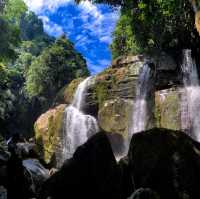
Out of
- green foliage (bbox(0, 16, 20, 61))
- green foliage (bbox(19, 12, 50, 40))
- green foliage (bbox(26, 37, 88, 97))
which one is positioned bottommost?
green foliage (bbox(0, 16, 20, 61))

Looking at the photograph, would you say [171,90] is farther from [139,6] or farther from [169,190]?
[169,190]

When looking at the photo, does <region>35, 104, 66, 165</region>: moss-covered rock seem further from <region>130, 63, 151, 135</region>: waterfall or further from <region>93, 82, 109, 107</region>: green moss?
<region>130, 63, 151, 135</region>: waterfall

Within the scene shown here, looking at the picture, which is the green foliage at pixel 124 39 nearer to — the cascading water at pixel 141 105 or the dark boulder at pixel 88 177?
the cascading water at pixel 141 105

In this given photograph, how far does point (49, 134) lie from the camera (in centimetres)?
3003

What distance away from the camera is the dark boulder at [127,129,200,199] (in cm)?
1134

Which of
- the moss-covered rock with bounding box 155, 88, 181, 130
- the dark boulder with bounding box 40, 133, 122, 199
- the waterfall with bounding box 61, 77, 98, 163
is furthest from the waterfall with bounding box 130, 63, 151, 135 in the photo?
the dark boulder with bounding box 40, 133, 122, 199

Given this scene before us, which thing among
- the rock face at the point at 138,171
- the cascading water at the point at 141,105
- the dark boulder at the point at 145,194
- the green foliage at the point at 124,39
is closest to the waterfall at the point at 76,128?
the cascading water at the point at 141,105

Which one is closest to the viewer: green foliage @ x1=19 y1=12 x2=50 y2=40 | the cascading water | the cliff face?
the cliff face

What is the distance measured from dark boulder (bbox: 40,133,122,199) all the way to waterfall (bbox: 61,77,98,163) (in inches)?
639

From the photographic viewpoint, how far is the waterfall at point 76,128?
29.7 m

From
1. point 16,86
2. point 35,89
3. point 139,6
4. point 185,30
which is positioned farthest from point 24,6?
point 16,86

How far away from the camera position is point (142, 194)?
1080 cm

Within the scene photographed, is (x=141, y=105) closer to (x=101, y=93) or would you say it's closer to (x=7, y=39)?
(x=101, y=93)

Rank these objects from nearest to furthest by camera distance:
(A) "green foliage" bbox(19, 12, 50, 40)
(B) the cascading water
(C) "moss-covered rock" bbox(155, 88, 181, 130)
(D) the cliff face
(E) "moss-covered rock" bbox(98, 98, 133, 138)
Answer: (C) "moss-covered rock" bbox(155, 88, 181, 130)
(D) the cliff face
(B) the cascading water
(E) "moss-covered rock" bbox(98, 98, 133, 138)
(A) "green foliage" bbox(19, 12, 50, 40)
